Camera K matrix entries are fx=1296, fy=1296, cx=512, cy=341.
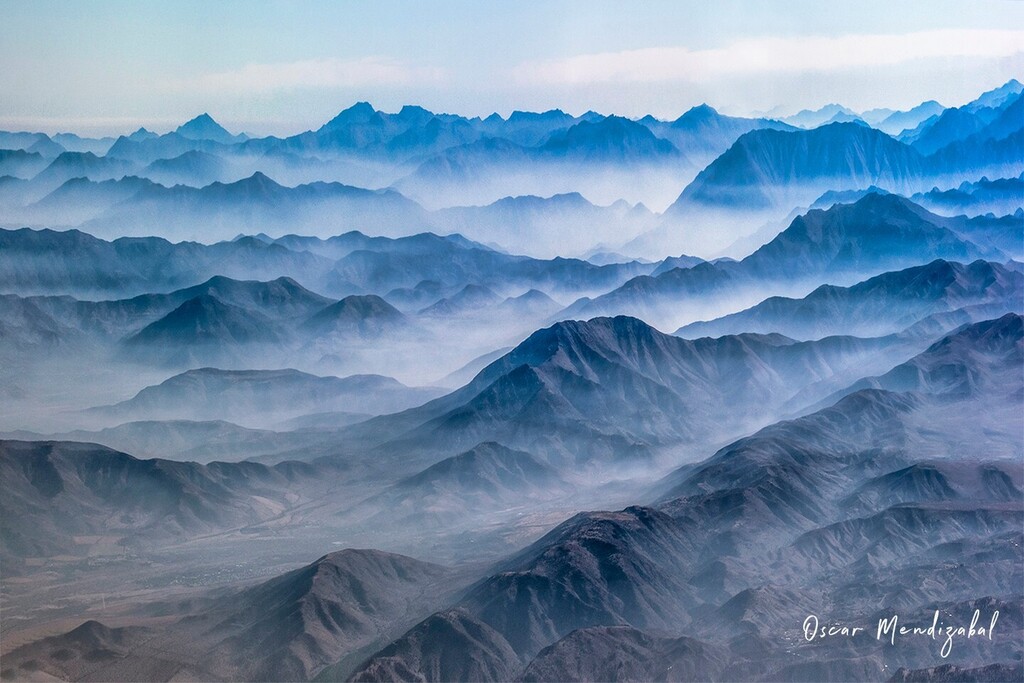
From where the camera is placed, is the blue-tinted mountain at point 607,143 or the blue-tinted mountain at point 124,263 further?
the blue-tinted mountain at point 607,143

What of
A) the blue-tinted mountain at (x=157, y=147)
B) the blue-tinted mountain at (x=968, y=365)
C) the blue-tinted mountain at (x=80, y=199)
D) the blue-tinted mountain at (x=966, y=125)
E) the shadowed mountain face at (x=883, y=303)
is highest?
the blue-tinted mountain at (x=157, y=147)

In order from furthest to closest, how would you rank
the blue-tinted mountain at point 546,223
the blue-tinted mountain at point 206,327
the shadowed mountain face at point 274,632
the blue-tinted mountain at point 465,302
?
1. the blue-tinted mountain at point 546,223
2. the blue-tinted mountain at point 465,302
3. the blue-tinted mountain at point 206,327
4. the shadowed mountain face at point 274,632

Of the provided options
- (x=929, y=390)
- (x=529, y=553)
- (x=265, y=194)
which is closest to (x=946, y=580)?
(x=529, y=553)

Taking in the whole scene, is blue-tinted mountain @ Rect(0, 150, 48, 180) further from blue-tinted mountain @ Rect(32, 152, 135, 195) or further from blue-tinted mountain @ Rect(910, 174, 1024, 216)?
blue-tinted mountain @ Rect(910, 174, 1024, 216)

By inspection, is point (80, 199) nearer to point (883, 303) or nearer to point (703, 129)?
point (883, 303)

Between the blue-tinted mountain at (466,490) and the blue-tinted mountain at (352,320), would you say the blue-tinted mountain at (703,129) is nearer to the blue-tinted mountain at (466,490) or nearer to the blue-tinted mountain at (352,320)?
the blue-tinted mountain at (352,320)

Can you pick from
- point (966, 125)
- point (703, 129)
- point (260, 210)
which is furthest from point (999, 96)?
point (260, 210)

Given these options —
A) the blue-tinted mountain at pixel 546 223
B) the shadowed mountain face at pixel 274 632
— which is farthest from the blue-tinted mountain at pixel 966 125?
the shadowed mountain face at pixel 274 632

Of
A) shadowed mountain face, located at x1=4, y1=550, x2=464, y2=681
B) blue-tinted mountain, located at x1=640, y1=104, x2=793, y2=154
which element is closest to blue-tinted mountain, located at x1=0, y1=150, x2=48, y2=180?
shadowed mountain face, located at x1=4, y1=550, x2=464, y2=681
